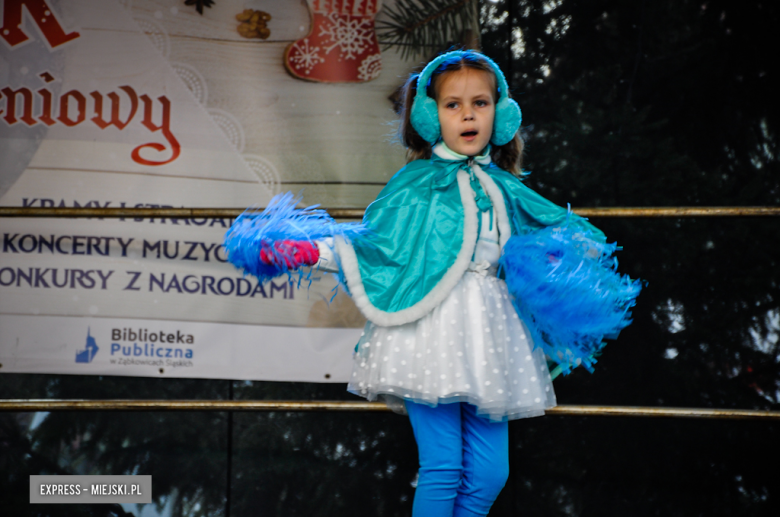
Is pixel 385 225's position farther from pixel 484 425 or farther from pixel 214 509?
pixel 214 509

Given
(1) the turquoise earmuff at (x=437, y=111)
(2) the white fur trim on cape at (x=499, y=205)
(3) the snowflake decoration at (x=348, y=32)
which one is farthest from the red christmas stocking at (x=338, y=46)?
(2) the white fur trim on cape at (x=499, y=205)

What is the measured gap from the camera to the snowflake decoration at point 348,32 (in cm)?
172

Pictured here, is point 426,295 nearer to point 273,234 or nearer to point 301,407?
point 273,234

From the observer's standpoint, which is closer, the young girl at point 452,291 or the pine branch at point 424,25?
the young girl at point 452,291

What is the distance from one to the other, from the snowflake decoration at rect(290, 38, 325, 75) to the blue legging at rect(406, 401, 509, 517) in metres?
1.00

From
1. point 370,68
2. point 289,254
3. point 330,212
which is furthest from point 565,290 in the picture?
point 370,68

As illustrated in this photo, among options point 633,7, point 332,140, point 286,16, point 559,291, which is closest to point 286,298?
point 332,140

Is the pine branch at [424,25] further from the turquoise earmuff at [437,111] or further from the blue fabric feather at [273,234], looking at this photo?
the blue fabric feather at [273,234]


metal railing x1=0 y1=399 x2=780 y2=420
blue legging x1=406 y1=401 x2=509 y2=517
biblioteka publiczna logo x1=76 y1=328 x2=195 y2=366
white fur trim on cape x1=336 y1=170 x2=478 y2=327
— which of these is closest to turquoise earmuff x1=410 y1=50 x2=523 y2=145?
white fur trim on cape x1=336 y1=170 x2=478 y2=327

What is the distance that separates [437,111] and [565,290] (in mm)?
407

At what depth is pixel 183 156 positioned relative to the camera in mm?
1721

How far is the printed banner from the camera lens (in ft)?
5.58

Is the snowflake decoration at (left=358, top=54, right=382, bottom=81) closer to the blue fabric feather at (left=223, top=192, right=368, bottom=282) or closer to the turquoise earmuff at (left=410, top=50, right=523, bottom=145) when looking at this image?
the turquoise earmuff at (left=410, top=50, right=523, bottom=145)

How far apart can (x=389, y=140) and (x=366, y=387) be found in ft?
2.68
